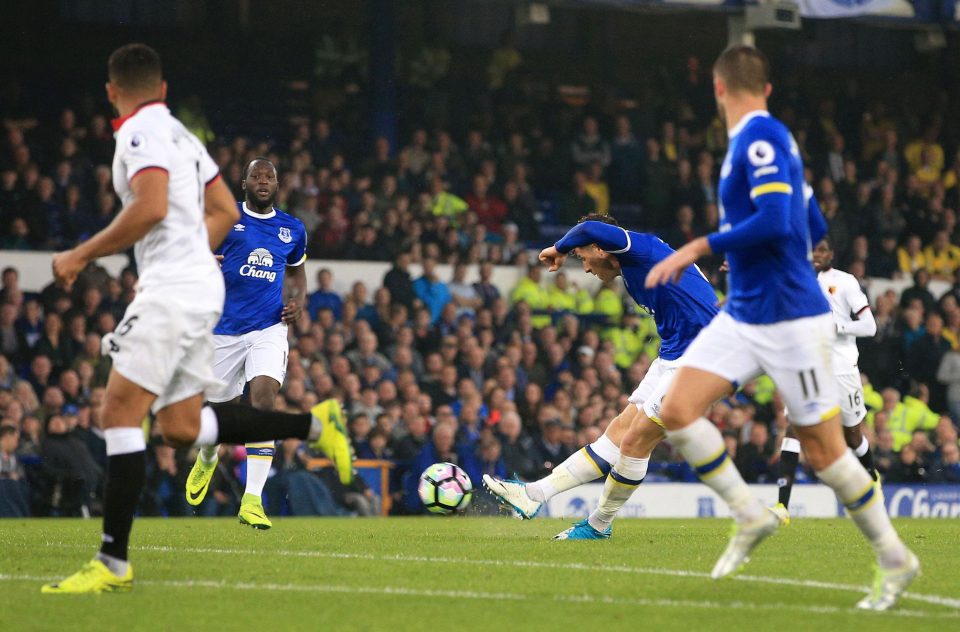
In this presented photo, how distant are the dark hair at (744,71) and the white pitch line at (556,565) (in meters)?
2.38

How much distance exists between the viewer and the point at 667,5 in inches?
853

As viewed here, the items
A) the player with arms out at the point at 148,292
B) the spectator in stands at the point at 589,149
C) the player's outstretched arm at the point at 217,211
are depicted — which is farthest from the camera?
the spectator in stands at the point at 589,149

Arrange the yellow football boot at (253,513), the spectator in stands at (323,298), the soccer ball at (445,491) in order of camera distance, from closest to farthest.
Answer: the soccer ball at (445,491)
the yellow football boot at (253,513)
the spectator in stands at (323,298)

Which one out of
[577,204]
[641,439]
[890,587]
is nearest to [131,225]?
[890,587]

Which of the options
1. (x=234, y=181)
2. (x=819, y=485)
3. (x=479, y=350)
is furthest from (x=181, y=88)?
(x=819, y=485)

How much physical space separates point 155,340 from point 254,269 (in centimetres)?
499

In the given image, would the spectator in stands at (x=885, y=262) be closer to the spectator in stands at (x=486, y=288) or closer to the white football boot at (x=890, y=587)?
the spectator in stands at (x=486, y=288)

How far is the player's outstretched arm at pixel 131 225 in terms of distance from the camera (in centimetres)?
673

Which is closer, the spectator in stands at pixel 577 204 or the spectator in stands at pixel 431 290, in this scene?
the spectator in stands at pixel 431 290

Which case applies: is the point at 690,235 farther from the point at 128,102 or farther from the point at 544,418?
the point at 128,102

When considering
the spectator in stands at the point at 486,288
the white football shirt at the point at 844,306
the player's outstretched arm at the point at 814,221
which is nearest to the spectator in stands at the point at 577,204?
the spectator in stands at the point at 486,288

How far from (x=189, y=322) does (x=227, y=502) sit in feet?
31.2

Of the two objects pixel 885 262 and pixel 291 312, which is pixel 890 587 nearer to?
pixel 291 312

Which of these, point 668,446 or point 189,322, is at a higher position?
point 189,322
